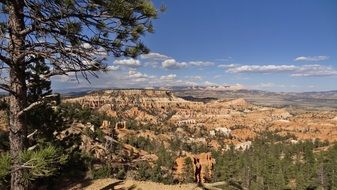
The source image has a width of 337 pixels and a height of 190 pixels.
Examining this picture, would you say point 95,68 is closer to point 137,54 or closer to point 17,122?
point 137,54

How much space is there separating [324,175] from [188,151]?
42.7 metres

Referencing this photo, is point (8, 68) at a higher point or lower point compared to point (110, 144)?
higher

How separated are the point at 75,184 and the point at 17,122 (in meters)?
12.3

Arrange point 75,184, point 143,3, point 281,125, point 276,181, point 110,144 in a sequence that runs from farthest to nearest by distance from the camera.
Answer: point 281,125 → point 276,181 → point 110,144 → point 75,184 → point 143,3

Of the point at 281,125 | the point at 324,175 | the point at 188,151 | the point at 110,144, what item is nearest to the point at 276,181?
the point at 324,175

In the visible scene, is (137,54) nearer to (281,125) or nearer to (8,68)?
(8,68)

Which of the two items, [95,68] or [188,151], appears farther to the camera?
[188,151]

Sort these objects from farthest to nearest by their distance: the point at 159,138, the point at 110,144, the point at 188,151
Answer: the point at 159,138 → the point at 188,151 → the point at 110,144

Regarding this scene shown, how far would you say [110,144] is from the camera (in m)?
51.2

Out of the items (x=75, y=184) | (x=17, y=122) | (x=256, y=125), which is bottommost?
(x=256, y=125)

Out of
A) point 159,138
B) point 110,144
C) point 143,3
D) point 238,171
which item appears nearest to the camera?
point 143,3

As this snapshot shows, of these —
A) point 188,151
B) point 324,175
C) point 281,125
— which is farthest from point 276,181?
point 281,125

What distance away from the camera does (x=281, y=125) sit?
17350cm

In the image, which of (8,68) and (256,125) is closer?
(8,68)
